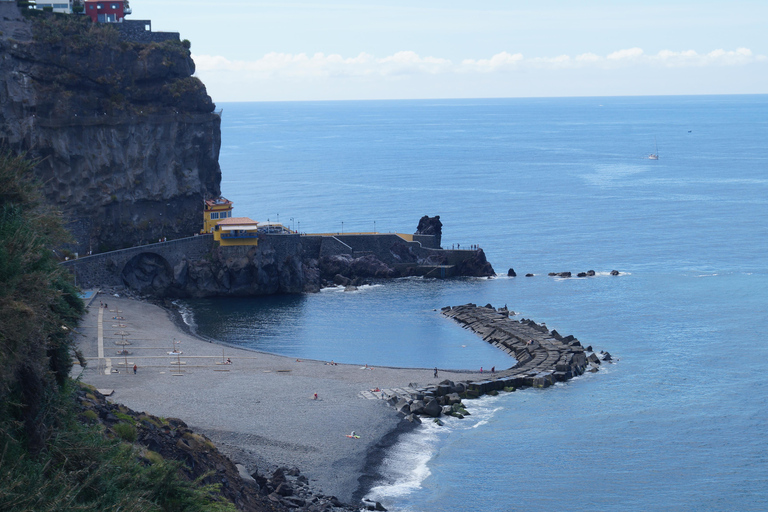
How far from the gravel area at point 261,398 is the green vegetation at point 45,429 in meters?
12.7

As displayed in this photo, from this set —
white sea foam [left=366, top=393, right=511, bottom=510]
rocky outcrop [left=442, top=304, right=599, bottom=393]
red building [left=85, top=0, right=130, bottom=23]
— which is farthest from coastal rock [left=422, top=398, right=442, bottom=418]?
red building [left=85, top=0, right=130, bottom=23]

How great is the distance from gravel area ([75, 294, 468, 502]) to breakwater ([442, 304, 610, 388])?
5098mm

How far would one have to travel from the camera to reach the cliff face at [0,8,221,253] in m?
86.6

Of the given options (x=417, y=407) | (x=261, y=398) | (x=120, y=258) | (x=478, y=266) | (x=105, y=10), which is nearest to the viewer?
(x=417, y=407)

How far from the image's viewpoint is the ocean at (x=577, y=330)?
159 feet

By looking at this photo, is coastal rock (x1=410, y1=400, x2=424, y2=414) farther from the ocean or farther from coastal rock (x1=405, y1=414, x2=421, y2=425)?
the ocean

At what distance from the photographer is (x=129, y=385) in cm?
5784

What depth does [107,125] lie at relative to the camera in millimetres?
90938

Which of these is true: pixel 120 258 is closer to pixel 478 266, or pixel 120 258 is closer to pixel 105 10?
pixel 105 10

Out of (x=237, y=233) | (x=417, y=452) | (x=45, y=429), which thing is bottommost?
(x=417, y=452)

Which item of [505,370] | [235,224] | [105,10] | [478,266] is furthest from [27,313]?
[105,10]

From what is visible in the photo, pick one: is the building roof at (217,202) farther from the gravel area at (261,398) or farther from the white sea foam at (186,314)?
the gravel area at (261,398)

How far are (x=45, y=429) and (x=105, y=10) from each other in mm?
74659

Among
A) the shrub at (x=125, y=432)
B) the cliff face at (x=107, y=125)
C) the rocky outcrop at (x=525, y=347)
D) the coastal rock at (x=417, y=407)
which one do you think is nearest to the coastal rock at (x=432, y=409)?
the coastal rock at (x=417, y=407)
